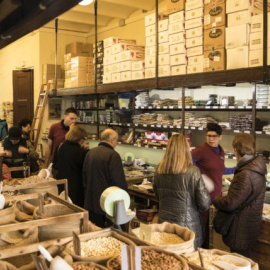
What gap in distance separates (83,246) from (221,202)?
5.88ft

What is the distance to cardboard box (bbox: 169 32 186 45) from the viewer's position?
5215 mm

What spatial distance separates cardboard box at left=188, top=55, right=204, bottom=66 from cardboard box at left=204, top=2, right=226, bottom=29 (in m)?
0.38

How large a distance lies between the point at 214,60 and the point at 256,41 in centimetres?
61

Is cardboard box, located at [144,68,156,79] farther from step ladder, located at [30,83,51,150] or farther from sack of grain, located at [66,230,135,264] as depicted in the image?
sack of grain, located at [66,230,135,264]

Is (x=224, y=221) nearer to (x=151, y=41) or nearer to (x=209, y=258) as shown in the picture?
(x=209, y=258)

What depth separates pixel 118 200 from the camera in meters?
1.96

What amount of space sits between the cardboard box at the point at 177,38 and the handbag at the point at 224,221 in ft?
8.60

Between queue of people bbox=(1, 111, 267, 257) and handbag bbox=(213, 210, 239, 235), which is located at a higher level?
queue of people bbox=(1, 111, 267, 257)

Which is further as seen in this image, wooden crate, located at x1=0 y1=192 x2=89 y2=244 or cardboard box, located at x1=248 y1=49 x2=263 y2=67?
cardboard box, located at x1=248 y1=49 x2=263 y2=67

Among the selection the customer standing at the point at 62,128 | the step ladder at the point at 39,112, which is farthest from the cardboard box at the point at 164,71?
the step ladder at the point at 39,112

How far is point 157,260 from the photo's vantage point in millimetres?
1646

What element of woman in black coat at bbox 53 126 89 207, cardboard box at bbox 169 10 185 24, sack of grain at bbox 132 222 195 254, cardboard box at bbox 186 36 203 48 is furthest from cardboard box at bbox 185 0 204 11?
sack of grain at bbox 132 222 195 254

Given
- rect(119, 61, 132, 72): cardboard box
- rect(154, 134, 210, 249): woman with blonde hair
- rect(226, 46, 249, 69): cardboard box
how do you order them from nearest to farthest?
rect(154, 134, 210, 249): woman with blonde hair
rect(226, 46, 249, 69): cardboard box
rect(119, 61, 132, 72): cardboard box

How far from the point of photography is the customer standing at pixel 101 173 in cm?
398
